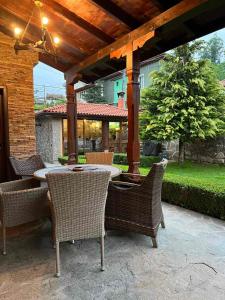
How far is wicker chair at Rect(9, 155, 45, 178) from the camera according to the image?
13.4 ft

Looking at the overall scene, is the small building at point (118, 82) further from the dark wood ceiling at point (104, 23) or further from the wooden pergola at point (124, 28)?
the wooden pergola at point (124, 28)

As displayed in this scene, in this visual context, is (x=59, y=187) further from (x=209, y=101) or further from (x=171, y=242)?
(x=209, y=101)

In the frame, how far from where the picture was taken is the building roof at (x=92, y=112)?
10977 millimetres

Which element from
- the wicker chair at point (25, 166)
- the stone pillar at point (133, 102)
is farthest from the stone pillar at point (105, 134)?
the stone pillar at point (133, 102)

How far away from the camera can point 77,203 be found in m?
2.13

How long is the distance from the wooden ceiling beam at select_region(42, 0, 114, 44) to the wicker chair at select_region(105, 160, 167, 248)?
2625mm

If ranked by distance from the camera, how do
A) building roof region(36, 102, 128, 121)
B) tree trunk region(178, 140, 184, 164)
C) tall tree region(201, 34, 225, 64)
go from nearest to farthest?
1. tree trunk region(178, 140, 184, 164)
2. building roof region(36, 102, 128, 121)
3. tall tree region(201, 34, 225, 64)

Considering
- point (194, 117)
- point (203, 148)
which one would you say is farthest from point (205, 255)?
point (203, 148)

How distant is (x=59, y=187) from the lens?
2049mm

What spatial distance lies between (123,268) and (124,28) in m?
3.34

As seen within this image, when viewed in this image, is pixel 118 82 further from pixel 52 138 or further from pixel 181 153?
pixel 181 153

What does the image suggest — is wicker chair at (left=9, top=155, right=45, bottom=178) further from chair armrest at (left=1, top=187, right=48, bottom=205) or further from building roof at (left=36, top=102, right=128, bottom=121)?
building roof at (left=36, top=102, right=128, bottom=121)

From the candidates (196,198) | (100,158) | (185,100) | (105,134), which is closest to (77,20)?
(100,158)

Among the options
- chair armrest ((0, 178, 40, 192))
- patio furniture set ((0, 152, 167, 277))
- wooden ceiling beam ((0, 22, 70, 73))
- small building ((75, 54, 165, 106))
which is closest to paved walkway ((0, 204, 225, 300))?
patio furniture set ((0, 152, 167, 277))
